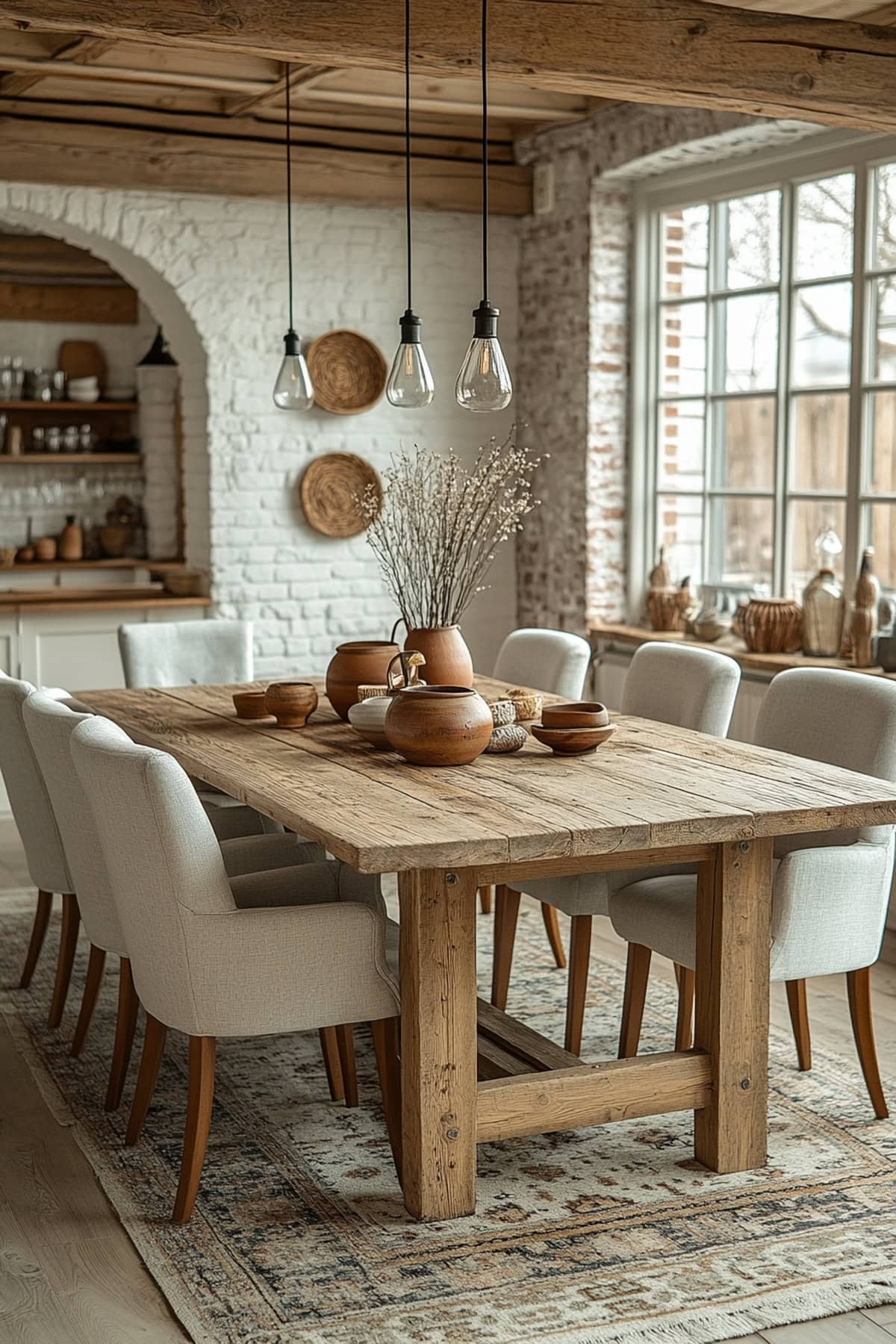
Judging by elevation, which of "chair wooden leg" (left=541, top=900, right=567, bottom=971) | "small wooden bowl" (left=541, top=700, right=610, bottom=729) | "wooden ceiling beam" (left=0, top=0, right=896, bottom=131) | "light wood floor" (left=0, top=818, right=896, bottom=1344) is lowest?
"light wood floor" (left=0, top=818, right=896, bottom=1344)

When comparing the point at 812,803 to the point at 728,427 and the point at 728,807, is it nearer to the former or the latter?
the point at 728,807

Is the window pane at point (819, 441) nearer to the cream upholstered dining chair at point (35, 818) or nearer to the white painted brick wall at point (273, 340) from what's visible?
the white painted brick wall at point (273, 340)

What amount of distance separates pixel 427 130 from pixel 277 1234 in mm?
4874

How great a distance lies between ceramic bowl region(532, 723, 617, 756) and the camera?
11.2 ft

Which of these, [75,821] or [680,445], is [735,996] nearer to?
[75,821]

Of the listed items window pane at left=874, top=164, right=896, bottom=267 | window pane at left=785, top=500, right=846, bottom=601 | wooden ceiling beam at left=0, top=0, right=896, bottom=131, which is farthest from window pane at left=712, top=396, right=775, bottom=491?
wooden ceiling beam at left=0, top=0, right=896, bottom=131

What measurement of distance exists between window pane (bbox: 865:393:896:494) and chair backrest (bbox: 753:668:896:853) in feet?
5.45

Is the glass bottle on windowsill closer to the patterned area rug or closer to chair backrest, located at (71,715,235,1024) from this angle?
the patterned area rug

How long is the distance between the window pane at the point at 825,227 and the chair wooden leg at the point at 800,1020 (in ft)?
8.94

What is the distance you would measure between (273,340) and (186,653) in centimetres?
181

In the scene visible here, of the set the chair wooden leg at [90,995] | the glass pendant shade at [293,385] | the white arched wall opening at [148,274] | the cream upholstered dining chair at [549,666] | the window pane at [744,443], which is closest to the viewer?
the chair wooden leg at [90,995]

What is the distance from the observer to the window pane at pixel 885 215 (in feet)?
16.6

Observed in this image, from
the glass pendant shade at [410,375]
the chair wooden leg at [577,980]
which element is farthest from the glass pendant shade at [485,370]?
the chair wooden leg at [577,980]

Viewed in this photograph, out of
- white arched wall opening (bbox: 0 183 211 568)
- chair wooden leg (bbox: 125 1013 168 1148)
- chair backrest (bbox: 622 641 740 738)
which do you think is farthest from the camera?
white arched wall opening (bbox: 0 183 211 568)
